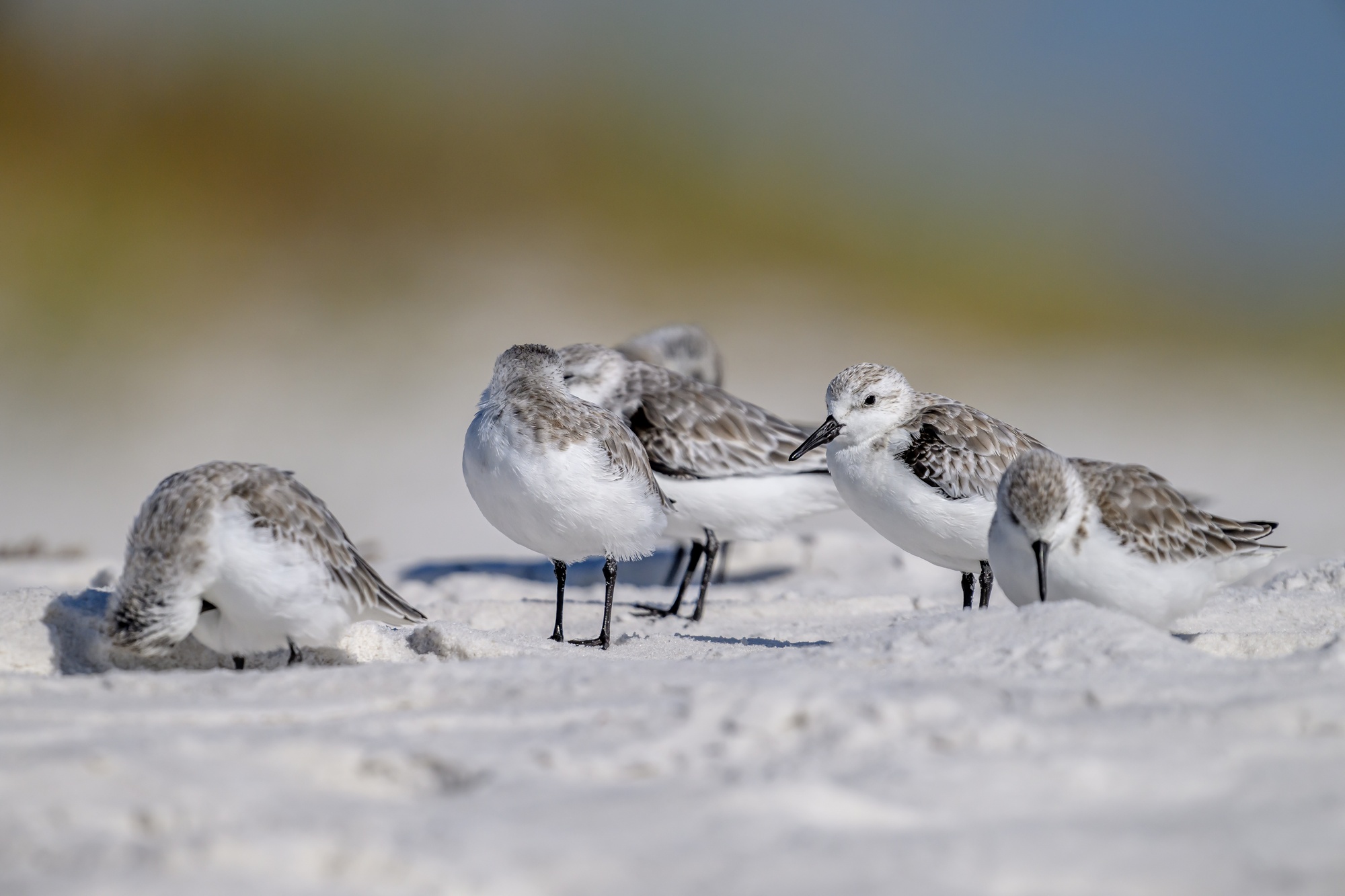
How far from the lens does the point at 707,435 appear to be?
7695mm

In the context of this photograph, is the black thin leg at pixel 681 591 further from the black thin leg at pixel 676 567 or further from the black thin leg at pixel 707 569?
the black thin leg at pixel 676 567

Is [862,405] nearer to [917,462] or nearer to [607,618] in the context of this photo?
[917,462]

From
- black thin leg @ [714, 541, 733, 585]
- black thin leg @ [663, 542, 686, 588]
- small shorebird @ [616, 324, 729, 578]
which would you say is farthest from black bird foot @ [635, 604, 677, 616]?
small shorebird @ [616, 324, 729, 578]

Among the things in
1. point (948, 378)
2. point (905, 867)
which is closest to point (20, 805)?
point (905, 867)

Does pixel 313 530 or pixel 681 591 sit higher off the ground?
pixel 313 530

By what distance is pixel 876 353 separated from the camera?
19.2 metres

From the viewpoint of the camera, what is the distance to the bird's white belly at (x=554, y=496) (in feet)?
18.3

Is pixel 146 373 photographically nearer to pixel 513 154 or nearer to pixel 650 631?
pixel 513 154

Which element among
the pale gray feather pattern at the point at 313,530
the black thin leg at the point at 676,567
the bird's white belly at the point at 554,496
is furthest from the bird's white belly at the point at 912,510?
the black thin leg at the point at 676,567

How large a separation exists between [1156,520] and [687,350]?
25.9 feet

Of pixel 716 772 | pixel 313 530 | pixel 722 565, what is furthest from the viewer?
pixel 722 565

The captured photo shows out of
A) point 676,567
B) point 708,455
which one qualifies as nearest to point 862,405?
point 708,455

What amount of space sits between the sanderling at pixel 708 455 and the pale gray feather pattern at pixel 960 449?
1466 mm

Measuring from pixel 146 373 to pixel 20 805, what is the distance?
50.3 feet
